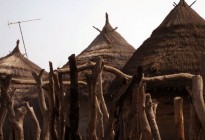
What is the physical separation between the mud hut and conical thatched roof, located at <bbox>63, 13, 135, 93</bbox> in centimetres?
266

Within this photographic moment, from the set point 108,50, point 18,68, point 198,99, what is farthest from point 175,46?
point 18,68

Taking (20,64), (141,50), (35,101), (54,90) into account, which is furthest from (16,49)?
(54,90)

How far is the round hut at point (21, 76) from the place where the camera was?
19.2m

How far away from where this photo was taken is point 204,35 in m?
14.3

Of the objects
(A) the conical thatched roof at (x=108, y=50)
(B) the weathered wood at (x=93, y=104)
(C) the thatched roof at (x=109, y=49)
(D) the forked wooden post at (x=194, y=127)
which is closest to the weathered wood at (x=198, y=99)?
(D) the forked wooden post at (x=194, y=127)

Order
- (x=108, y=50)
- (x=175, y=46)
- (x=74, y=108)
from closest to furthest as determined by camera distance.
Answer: (x=74, y=108) → (x=175, y=46) → (x=108, y=50)

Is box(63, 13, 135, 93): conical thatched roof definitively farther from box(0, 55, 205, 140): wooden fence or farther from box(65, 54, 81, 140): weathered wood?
box(65, 54, 81, 140): weathered wood

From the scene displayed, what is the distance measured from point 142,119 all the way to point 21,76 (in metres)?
14.2

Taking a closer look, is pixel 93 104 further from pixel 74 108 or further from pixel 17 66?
pixel 17 66

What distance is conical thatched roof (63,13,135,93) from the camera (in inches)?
703

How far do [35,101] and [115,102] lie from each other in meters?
13.3

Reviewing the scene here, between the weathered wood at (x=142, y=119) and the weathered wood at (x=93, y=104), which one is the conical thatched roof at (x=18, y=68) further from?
the weathered wood at (x=142, y=119)

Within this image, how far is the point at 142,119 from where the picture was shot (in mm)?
6867

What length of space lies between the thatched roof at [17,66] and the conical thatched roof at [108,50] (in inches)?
123
